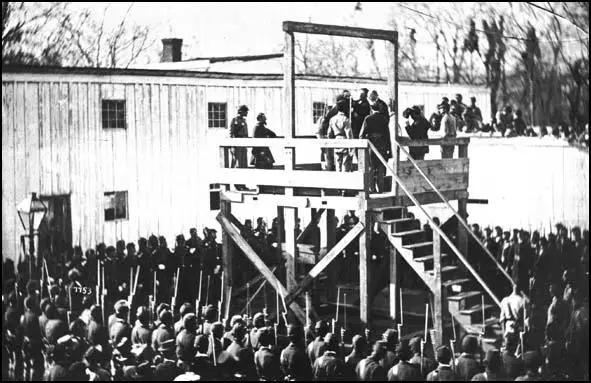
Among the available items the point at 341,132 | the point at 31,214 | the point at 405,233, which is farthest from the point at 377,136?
the point at 31,214

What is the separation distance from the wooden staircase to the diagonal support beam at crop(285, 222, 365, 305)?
53 cm

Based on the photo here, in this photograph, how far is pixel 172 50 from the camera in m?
23.6

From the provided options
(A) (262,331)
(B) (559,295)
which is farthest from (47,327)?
(B) (559,295)

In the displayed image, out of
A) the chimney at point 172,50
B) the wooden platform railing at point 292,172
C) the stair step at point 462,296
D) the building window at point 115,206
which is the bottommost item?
the stair step at point 462,296

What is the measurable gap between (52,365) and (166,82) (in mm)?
11310

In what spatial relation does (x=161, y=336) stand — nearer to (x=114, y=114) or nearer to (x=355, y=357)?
(x=355, y=357)

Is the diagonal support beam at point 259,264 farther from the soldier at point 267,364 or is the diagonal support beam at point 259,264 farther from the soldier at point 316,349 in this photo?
the soldier at point 267,364

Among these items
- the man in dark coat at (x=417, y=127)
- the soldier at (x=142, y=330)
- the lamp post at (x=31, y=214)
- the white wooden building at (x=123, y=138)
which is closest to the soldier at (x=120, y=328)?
the soldier at (x=142, y=330)

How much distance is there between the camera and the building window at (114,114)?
2153 cm

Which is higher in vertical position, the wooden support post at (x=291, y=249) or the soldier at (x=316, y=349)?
the wooden support post at (x=291, y=249)

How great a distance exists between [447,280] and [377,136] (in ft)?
10.0

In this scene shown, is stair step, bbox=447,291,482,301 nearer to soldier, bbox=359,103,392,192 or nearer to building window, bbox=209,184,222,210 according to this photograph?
soldier, bbox=359,103,392,192

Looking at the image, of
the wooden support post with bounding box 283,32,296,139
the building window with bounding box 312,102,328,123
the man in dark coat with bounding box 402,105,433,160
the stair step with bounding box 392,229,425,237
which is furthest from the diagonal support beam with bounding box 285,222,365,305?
the building window with bounding box 312,102,328,123

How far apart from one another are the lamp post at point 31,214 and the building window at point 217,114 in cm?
842
